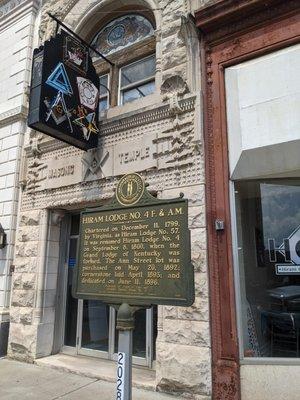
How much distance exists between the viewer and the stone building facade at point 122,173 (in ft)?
19.7

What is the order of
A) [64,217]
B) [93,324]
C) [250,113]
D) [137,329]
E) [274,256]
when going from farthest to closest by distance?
[64,217], [93,324], [137,329], [250,113], [274,256]

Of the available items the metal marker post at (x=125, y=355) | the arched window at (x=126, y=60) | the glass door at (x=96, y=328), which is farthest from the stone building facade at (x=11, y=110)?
the metal marker post at (x=125, y=355)

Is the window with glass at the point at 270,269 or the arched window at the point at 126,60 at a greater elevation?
the arched window at the point at 126,60

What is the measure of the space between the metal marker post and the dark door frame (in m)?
2.46

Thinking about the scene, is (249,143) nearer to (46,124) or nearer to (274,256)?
(274,256)

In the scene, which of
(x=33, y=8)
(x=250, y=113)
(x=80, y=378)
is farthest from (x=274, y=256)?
(x=33, y=8)

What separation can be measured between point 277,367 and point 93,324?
4171 millimetres

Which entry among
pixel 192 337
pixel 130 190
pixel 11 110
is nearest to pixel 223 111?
pixel 130 190

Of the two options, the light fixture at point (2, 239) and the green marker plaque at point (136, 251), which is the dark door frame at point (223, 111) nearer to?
the green marker plaque at point (136, 251)

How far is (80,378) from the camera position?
671cm

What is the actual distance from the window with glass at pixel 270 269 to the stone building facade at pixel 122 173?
0.66 meters

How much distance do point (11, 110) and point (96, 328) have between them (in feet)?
19.5

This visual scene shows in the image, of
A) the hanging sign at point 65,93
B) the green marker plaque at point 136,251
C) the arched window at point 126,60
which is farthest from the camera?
the arched window at point 126,60

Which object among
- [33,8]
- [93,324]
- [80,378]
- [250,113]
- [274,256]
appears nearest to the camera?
[274,256]
